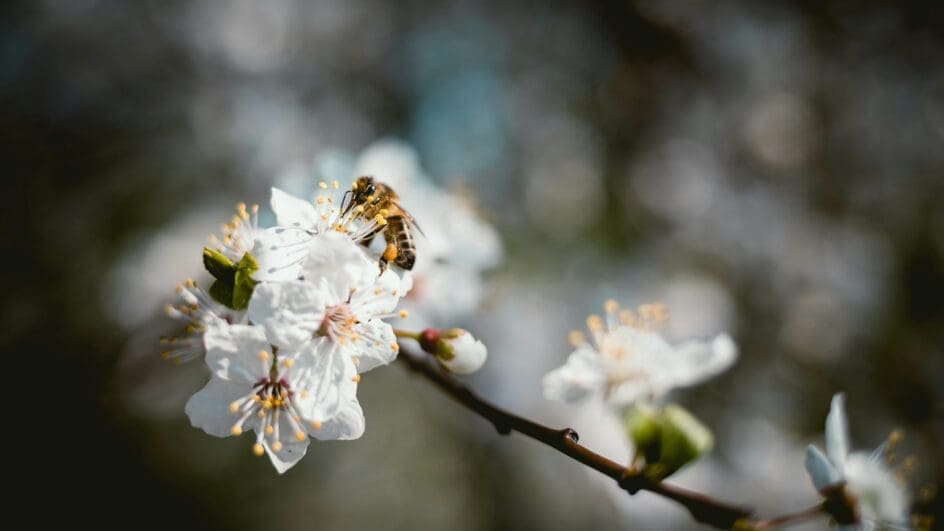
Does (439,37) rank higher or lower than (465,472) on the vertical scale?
higher

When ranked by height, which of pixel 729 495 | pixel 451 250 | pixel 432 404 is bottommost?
pixel 451 250

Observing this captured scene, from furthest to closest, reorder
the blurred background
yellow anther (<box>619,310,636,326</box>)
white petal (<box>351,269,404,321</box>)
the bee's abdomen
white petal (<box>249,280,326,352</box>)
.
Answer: the blurred background, yellow anther (<box>619,310,636,326</box>), the bee's abdomen, white petal (<box>351,269,404,321</box>), white petal (<box>249,280,326,352</box>)

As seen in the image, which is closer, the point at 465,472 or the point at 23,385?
the point at 23,385

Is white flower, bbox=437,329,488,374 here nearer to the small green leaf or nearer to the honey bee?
the honey bee

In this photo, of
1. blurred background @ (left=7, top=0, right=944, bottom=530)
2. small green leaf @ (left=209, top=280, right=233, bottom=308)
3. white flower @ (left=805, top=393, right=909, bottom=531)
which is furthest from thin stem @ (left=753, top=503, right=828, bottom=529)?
blurred background @ (left=7, top=0, right=944, bottom=530)

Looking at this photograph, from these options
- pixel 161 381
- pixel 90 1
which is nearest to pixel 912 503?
pixel 161 381

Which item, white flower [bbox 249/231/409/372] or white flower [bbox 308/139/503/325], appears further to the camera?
white flower [bbox 308/139/503/325]

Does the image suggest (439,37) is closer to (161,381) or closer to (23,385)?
(161,381)
